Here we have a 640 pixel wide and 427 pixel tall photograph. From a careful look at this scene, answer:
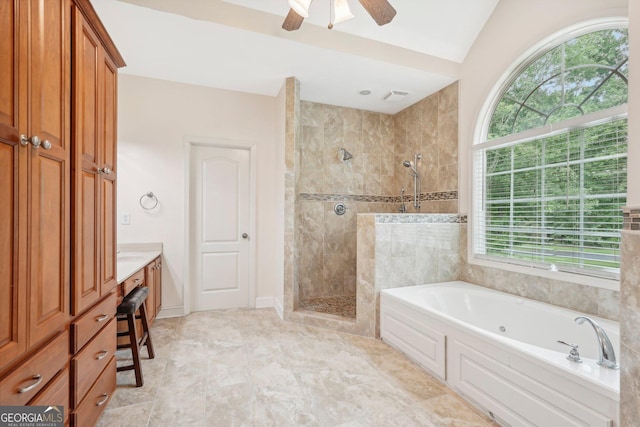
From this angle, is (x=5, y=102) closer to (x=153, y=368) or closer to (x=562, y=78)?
(x=153, y=368)

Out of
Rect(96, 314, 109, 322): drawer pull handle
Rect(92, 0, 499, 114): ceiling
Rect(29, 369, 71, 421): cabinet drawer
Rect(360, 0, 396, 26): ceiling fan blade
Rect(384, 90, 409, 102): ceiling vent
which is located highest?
Rect(92, 0, 499, 114): ceiling

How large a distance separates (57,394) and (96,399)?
0.43 metres

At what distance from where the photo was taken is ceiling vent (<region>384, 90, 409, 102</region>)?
11.4ft

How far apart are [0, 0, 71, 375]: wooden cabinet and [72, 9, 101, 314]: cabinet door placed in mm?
57

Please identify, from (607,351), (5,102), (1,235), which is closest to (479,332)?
(607,351)

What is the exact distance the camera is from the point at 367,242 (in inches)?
109

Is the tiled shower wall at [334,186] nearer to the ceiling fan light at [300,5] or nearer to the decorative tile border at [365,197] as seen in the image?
the decorative tile border at [365,197]

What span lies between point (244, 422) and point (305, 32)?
9.59ft

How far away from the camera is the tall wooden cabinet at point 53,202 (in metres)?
0.91

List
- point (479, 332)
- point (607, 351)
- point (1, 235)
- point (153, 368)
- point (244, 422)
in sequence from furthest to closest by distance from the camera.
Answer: point (153, 368) < point (479, 332) < point (244, 422) < point (607, 351) < point (1, 235)

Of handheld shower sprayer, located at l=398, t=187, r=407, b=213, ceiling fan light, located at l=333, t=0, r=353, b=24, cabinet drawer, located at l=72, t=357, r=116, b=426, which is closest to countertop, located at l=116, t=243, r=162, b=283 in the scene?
cabinet drawer, located at l=72, t=357, r=116, b=426

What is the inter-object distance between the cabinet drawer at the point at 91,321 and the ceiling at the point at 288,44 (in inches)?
81.6

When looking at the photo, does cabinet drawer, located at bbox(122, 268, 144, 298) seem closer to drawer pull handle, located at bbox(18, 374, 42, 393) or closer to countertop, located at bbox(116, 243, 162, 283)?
countertop, located at bbox(116, 243, 162, 283)

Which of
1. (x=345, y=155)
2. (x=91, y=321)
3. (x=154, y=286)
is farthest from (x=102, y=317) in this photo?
(x=345, y=155)
